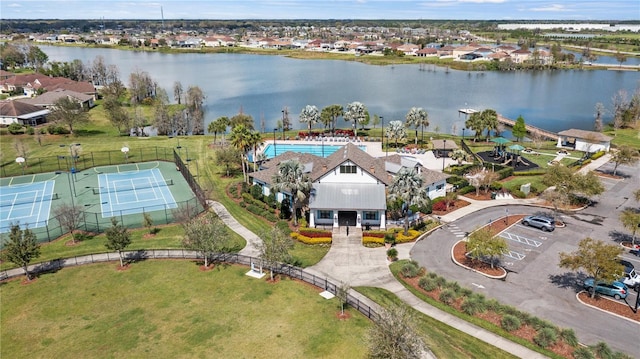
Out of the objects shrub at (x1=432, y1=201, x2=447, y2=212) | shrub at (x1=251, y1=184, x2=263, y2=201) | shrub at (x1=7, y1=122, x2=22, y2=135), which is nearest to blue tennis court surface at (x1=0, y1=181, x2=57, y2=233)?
shrub at (x1=251, y1=184, x2=263, y2=201)

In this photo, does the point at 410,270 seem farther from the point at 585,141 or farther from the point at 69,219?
the point at 585,141

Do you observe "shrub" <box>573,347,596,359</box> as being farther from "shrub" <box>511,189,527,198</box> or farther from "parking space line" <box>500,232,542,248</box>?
"shrub" <box>511,189,527,198</box>

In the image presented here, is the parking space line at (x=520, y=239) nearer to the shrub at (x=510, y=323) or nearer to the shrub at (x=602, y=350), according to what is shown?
the shrub at (x=510, y=323)

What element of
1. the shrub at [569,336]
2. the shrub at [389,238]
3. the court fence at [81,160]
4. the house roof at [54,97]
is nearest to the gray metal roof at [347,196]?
the shrub at [389,238]

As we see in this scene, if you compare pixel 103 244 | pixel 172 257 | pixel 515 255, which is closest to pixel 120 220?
pixel 103 244

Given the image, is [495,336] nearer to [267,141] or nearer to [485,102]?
[267,141]

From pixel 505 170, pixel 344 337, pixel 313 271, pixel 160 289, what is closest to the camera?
pixel 344 337

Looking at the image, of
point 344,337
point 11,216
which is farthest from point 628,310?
point 11,216
